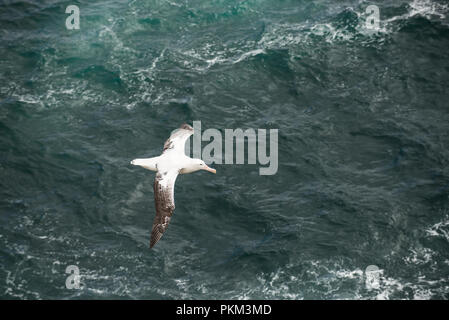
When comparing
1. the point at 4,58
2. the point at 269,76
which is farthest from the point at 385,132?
the point at 4,58

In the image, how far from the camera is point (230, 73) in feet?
125

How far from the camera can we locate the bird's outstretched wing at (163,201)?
25203 millimetres

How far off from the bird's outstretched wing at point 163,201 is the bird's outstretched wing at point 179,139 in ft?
8.33

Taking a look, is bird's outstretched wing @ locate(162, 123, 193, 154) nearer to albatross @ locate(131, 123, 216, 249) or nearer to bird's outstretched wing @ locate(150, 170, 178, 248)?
albatross @ locate(131, 123, 216, 249)

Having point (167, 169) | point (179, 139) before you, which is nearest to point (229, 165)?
point (179, 139)

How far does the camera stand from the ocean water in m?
28.3

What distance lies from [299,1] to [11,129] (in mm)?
20658

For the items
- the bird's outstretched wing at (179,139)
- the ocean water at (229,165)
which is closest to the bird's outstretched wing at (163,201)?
the bird's outstretched wing at (179,139)

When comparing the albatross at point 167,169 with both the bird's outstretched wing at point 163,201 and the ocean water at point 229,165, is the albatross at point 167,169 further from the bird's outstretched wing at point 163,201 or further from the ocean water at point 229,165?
the ocean water at point 229,165

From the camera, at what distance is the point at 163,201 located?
86.7 feet

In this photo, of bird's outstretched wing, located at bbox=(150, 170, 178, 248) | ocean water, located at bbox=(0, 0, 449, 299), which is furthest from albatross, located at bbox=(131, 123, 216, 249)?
ocean water, located at bbox=(0, 0, 449, 299)

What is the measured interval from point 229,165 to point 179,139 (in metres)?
3.25
